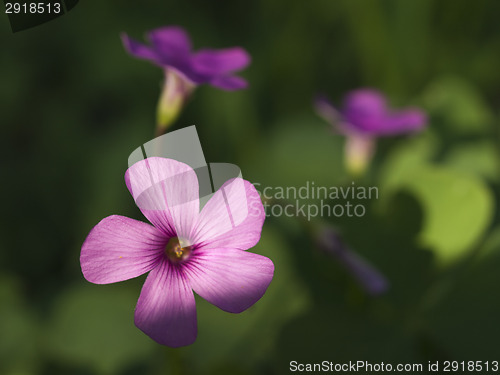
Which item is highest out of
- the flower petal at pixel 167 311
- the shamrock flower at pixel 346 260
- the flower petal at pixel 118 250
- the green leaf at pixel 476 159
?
the flower petal at pixel 118 250

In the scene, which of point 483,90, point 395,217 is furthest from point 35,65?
point 483,90

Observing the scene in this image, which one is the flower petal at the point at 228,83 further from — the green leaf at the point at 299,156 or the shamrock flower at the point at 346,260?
the green leaf at the point at 299,156

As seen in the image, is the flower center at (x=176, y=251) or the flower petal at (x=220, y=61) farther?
the flower petal at (x=220, y=61)

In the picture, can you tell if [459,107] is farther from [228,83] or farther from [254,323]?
[228,83]

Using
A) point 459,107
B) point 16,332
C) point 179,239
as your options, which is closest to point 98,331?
point 16,332

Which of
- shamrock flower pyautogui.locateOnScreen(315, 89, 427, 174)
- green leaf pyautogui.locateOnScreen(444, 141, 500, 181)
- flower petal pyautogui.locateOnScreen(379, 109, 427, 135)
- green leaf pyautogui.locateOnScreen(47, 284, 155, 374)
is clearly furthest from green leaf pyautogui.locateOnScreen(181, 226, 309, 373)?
green leaf pyautogui.locateOnScreen(444, 141, 500, 181)

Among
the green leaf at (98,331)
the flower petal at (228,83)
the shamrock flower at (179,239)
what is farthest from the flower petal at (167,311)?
the green leaf at (98,331)

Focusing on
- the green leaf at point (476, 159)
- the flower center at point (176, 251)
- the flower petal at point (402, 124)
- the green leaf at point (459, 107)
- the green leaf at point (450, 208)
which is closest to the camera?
the flower center at point (176, 251)

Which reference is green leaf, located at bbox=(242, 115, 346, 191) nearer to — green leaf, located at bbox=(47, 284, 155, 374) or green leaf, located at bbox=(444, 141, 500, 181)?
green leaf, located at bbox=(444, 141, 500, 181)
